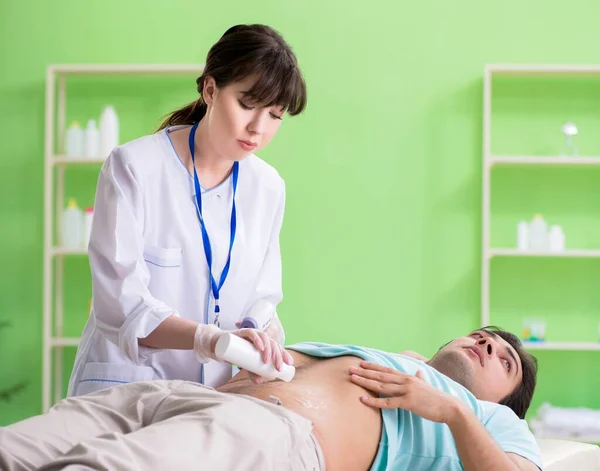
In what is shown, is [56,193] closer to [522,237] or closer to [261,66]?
[522,237]

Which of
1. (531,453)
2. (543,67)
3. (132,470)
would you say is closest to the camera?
(132,470)

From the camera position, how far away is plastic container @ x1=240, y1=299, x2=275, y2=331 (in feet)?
6.08

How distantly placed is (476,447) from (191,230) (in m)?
0.75

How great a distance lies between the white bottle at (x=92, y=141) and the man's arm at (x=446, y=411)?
227 cm

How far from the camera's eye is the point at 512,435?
6.13 ft

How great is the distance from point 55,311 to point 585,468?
2463 millimetres

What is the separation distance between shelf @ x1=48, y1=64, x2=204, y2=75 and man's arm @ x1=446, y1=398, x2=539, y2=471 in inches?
93.0

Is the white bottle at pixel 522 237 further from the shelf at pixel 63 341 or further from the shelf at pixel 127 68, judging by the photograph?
the shelf at pixel 63 341

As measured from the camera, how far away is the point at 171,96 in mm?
3938

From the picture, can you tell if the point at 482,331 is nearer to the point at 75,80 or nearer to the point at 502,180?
the point at 502,180

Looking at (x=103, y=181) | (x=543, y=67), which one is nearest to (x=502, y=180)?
(x=543, y=67)

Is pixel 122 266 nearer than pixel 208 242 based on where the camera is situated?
Yes

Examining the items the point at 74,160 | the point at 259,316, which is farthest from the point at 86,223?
the point at 259,316

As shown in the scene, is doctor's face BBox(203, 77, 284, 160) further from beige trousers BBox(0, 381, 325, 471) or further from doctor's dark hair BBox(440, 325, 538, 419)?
doctor's dark hair BBox(440, 325, 538, 419)
